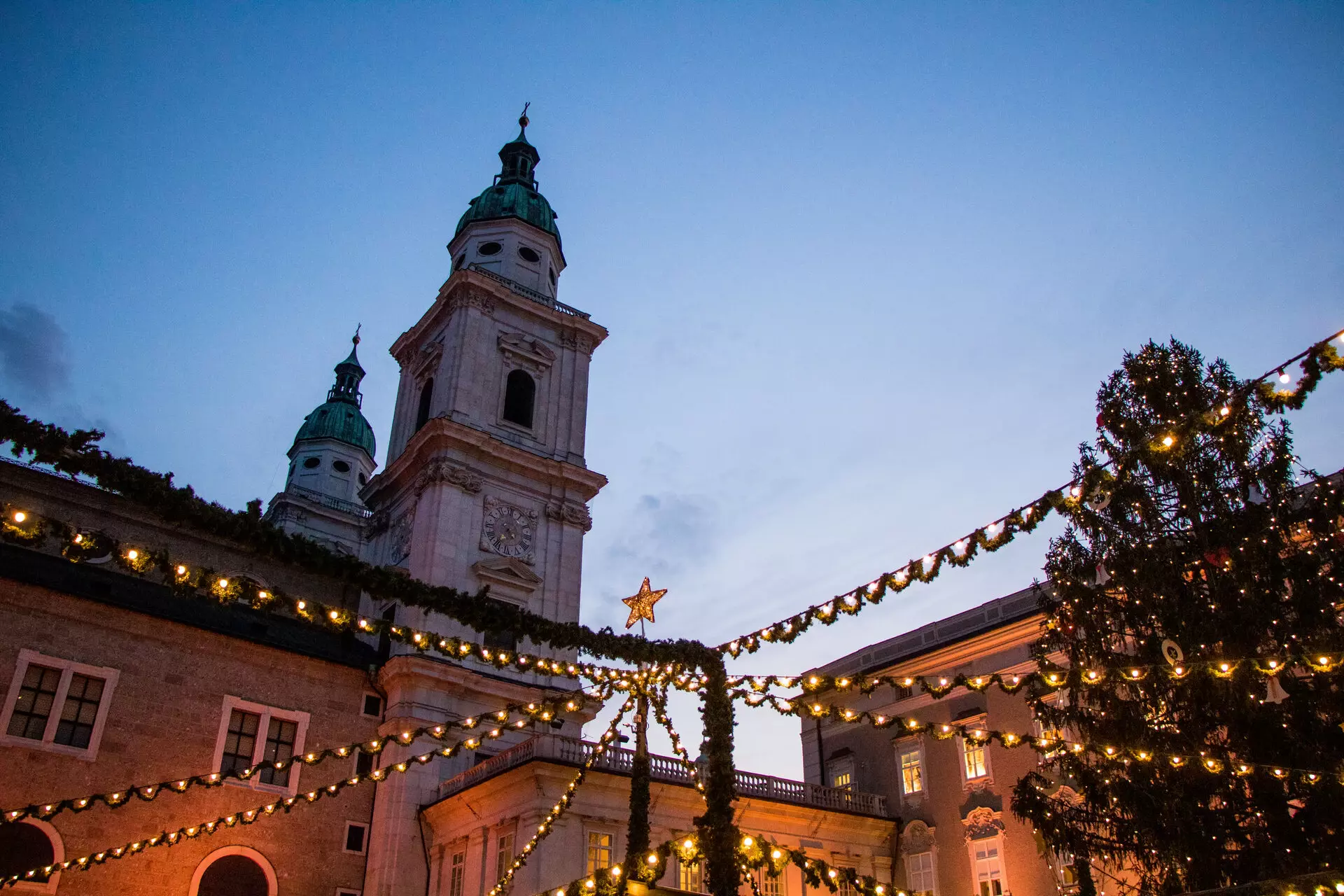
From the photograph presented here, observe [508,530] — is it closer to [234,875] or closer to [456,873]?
[456,873]

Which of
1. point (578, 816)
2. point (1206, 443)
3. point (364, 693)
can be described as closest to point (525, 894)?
point (578, 816)

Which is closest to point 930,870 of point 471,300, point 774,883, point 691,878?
point 774,883

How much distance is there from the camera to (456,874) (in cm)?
2706

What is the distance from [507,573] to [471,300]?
11408 mm

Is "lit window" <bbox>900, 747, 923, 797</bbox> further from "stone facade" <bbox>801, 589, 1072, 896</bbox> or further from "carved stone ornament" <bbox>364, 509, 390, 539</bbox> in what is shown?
"carved stone ornament" <bbox>364, 509, 390, 539</bbox>

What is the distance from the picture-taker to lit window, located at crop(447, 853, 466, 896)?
2655cm

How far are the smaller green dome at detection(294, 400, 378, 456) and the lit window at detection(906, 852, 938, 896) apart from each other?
41.6 m

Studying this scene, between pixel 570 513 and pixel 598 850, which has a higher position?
pixel 570 513

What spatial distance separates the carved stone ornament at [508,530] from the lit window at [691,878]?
488 inches

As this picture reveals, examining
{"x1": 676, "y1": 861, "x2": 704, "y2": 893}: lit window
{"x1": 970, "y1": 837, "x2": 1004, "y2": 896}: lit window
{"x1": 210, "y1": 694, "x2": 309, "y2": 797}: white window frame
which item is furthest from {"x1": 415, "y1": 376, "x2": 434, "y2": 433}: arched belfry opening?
{"x1": 970, "y1": 837, "x2": 1004, "y2": 896}: lit window

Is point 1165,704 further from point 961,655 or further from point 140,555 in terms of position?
point 140,555

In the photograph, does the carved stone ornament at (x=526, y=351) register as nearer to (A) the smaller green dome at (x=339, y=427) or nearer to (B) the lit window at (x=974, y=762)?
(B) the lit window at (x=974, y=762)

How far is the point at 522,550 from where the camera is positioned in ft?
115

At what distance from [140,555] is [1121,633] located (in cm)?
1665
